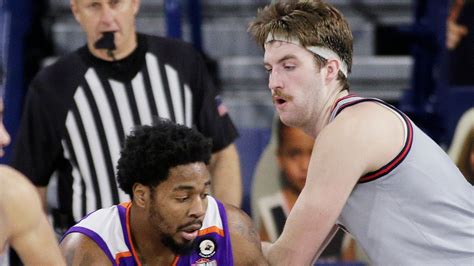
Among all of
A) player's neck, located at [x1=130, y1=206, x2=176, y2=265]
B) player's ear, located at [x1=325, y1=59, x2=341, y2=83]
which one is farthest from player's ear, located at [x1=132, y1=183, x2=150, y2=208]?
player's ear, located at [x1=325, y1=59, x2=341, y2=83]

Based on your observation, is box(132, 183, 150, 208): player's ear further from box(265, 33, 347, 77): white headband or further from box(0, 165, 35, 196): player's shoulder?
box(265, 33, 347, 77): white headband

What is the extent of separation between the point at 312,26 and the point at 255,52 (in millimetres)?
3711

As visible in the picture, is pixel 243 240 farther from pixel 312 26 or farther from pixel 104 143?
pixel 104 143

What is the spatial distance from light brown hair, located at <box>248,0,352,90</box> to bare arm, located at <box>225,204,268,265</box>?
0.67 m

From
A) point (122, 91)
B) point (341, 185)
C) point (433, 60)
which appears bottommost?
point (433, 60)

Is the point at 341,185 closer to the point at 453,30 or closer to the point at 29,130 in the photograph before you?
the point at 29,130

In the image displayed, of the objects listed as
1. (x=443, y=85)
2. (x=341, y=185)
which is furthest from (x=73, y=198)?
(x=443, y=85)

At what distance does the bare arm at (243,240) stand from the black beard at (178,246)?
5.8 inches

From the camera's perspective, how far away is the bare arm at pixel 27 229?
3.08 m

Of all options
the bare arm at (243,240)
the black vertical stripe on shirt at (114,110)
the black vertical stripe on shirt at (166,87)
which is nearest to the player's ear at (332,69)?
the bare arm at (243,240)

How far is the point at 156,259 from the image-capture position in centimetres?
353

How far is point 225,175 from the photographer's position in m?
4.50

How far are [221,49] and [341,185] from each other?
Result: 4.05 metres

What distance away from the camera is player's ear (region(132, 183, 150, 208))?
351 centimetres
